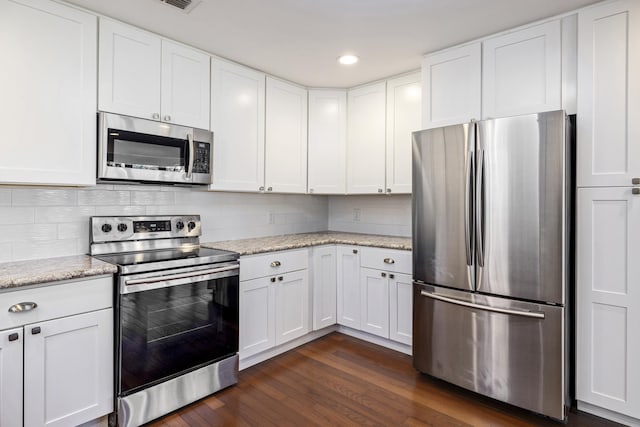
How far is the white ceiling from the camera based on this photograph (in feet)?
6.87

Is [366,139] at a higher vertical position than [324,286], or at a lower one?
higher

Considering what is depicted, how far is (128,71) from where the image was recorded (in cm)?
227

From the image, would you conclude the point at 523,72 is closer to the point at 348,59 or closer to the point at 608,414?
the point at 348,59

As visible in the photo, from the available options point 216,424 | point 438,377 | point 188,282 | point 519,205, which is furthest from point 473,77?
point 216,424

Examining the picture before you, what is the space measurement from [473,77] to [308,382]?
241cm

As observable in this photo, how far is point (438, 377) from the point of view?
245cm

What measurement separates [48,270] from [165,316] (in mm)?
630

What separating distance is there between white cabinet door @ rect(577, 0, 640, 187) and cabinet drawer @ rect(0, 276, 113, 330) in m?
2.72

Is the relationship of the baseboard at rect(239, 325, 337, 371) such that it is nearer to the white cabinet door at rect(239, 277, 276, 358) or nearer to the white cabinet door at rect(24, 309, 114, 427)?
the white cabinet door at rect(239, 277, 276, 358)

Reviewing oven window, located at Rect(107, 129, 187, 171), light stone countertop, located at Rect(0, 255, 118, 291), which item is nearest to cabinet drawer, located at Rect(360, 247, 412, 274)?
oven window, located at Rect(107, 129, 187, 171)

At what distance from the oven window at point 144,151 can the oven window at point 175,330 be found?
0.83 meters

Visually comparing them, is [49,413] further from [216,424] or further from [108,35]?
[108,35]

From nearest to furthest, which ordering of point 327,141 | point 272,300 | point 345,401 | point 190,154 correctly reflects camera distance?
point 345,401
point 190,154
point 272,300
point 327,141

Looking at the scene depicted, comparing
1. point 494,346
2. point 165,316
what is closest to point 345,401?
point 494,346
